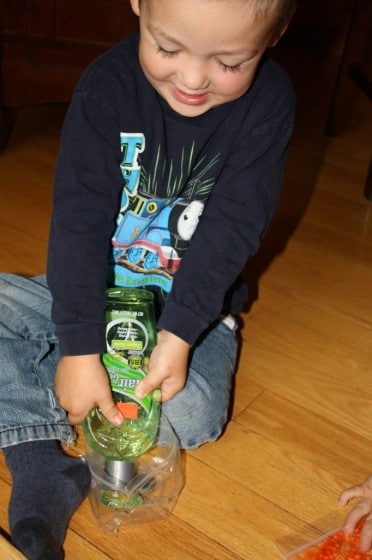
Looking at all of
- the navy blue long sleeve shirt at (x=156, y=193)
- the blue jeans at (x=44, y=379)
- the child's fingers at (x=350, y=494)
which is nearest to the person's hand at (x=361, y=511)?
the child's fingers at (x=350, y=494)

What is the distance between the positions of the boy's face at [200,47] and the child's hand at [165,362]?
262mm

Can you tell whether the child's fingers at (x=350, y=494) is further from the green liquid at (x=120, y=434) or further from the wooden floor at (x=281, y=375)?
the green liquid at (x=120, y=434)

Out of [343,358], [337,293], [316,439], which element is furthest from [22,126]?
[316,439]

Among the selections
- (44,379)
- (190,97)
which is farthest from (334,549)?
(190,97)

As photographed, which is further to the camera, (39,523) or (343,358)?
(343,358)

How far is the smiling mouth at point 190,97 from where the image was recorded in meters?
0.75

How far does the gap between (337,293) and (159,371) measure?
0.60 meters

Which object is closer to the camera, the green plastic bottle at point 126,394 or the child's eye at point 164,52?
the child's eye at point 164,52

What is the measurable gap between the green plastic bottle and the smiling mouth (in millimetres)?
242

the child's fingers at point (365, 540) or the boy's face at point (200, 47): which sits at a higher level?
the boy's face at point (200, 47)

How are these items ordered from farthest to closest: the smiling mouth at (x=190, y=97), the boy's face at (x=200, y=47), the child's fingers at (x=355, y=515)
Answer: the child's fingers at (x=355, y=515)
the smiling mouth at (x=190, y=97)
the boy's face at (x=200, y=47)

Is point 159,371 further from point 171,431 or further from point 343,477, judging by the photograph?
point 343,477

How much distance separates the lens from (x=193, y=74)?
0.71 meters

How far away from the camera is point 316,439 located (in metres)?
1.00
